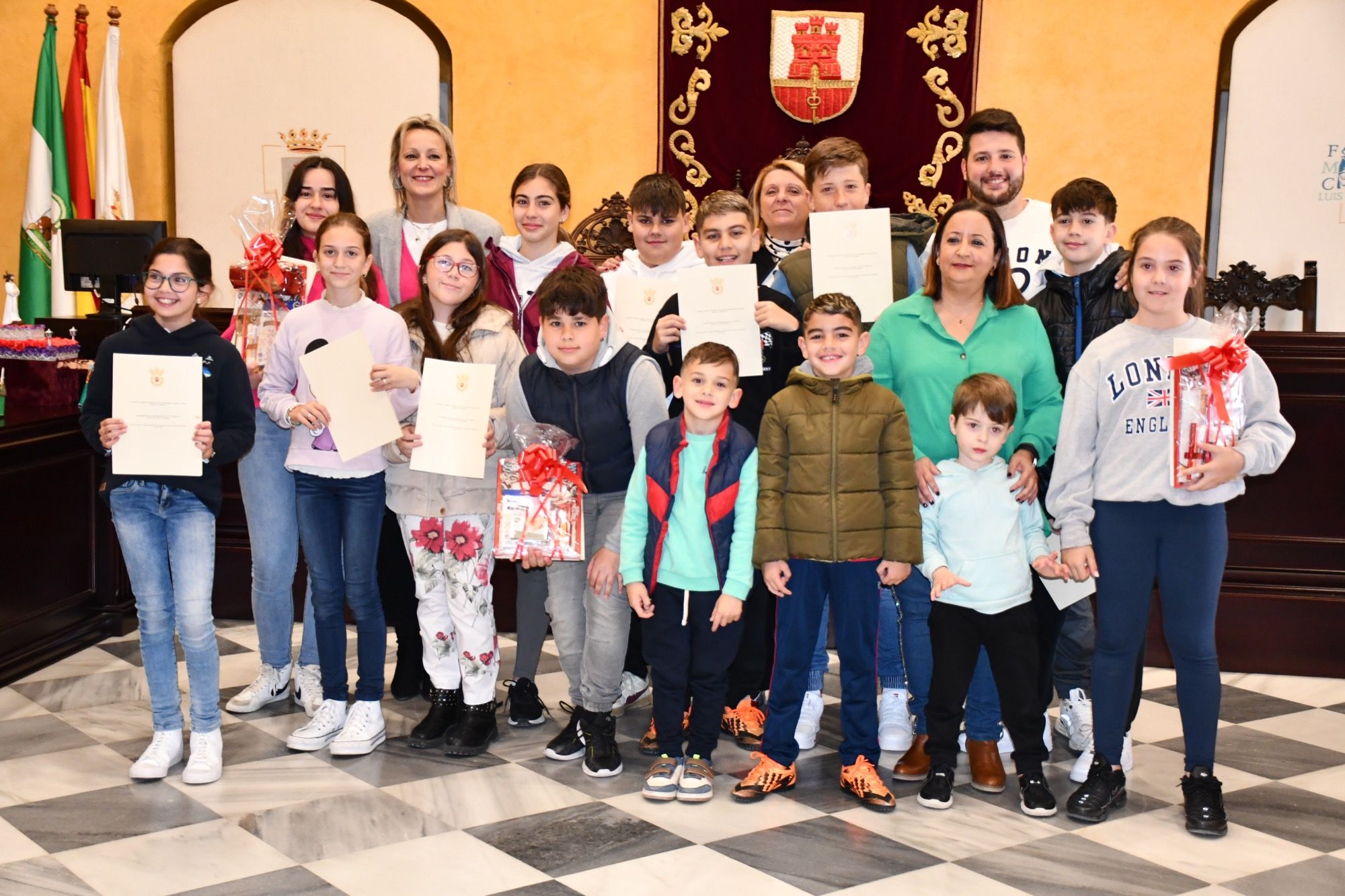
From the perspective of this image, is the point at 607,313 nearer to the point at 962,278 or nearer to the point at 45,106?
the point at 962,278

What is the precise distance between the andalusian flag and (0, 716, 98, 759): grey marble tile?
3776mm

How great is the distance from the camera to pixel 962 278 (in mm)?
3084

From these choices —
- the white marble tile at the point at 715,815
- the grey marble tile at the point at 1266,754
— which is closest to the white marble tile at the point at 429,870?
the white marble tile at the point at 715,815

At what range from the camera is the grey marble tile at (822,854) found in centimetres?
258

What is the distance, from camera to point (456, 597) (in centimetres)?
331

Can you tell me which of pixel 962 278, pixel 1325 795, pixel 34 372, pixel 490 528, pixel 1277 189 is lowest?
pixel 1325 795

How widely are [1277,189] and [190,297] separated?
18.1 ft

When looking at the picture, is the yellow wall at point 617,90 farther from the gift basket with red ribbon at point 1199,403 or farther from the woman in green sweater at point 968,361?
the gift basket with red ribbon at point 1199,403

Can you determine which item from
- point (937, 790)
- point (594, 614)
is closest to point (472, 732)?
point (594, 614)

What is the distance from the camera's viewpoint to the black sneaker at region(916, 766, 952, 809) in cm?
300

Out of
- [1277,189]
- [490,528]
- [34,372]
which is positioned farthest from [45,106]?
[1277,189]

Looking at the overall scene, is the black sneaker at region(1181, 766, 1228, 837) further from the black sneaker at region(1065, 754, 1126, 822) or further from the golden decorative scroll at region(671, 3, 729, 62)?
the golden decorative scroll at region(671, 3, 729, 62)

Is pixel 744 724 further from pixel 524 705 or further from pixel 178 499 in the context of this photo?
pixel 178 499

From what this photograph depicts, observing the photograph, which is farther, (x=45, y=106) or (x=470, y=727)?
(x=45, y=106)
